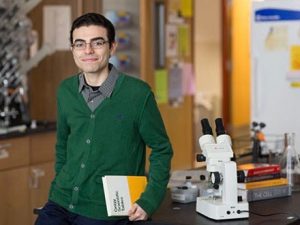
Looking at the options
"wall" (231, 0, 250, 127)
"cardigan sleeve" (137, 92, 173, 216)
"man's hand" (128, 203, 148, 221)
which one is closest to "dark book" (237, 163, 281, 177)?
"cardigan sleeve" (137, 92, 173, 216)

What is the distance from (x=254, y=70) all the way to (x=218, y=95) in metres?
4.02

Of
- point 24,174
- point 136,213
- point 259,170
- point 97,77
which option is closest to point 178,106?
point 24,174

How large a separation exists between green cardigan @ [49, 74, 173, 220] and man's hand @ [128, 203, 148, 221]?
0.05 m

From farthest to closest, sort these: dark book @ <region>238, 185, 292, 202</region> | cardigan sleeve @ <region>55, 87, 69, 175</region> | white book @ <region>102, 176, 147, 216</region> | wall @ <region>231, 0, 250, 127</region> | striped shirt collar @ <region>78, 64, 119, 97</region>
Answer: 1. wall @ <region>231, 0, 250, 127</region>
2. dark book @ <region>238, 185, 292, 202</region>
3. cardigan sleeve @ <region>55, 87, 69, 175</region>
4. striped shirt collar @ <region>78, 64, 119, 97</region>
5. white book @ <region>102, 176, 147, 216</region>

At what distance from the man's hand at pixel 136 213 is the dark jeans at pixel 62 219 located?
0.08m

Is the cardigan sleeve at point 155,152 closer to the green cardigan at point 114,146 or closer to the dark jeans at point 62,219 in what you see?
the green cardigan at point 114,146

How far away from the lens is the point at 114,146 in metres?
2.61

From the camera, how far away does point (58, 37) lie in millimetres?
4828

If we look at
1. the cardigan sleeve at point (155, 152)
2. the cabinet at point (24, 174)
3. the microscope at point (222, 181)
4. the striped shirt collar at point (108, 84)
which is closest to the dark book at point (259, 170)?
the microscope at point (222, 181)

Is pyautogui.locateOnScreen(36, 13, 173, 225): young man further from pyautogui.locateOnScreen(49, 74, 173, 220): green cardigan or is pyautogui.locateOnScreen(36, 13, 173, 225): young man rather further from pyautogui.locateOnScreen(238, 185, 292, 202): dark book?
pyautogui.locateOnScreen(238, 185, 292, 202): dark book

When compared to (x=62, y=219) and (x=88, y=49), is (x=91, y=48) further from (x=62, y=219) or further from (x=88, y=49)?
(x=62, y=219)

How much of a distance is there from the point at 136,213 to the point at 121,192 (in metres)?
0.09

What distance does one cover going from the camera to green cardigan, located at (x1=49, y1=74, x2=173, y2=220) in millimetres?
2596

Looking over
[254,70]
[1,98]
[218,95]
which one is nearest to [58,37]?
[1,98]
